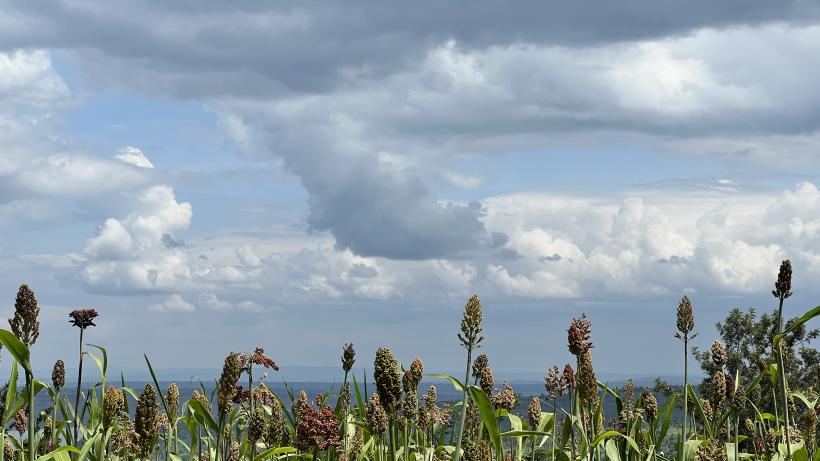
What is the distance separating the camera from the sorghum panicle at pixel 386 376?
6371 mm

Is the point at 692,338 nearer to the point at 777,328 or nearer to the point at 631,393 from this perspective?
the point at 777,328

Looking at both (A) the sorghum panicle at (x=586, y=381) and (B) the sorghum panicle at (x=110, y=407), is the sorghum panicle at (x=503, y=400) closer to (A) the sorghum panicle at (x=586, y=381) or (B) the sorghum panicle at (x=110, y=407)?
(A) the sorghum panicle at (x=586, y=381)

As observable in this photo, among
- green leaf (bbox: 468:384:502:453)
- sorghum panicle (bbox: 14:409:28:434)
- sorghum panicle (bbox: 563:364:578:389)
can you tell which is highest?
sorghum panicle (bbox: 563:364:578:389)

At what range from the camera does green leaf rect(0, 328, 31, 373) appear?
5688 millimetres

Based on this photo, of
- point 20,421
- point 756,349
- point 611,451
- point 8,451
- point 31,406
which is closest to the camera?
point 31,406

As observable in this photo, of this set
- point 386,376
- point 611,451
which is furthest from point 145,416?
point 611,451

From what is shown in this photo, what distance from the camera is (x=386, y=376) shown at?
21.0ft

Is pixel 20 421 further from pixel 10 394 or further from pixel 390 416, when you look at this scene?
pixel 390 416

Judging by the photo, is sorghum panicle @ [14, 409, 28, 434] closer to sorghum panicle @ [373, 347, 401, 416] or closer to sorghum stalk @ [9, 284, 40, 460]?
sorghum stalk @ [9, 284, 40, 460]

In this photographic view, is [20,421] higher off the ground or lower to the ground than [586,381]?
lower

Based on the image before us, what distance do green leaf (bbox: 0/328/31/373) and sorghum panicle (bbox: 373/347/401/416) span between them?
7.07ft

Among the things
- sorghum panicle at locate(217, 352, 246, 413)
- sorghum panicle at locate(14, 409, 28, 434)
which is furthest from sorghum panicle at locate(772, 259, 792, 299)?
sorghum panicle at locate(14, 409, 28, 434)

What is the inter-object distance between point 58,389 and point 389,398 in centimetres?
351

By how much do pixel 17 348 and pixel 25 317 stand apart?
820 mm
